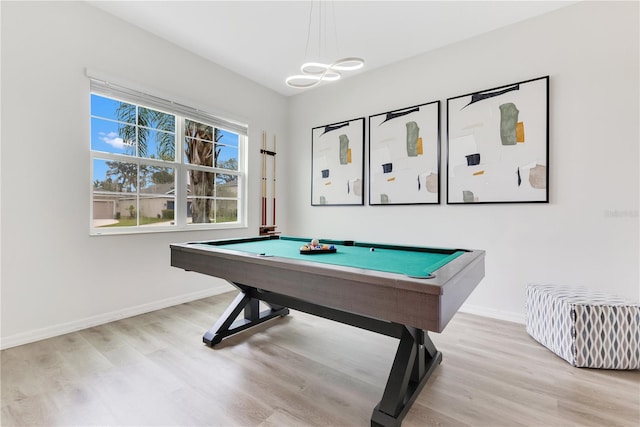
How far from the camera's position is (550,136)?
2654 mm

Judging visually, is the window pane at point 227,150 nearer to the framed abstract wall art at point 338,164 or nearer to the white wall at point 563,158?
the framed abstract wall art at point 338,164

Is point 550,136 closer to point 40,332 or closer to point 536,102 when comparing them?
point 536,102

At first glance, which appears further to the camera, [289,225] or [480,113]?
[289,225]

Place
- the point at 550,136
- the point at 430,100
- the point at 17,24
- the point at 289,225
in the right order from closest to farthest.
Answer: the point at 17,24
the point at 550,136
the point at 430,100
the point at 289,225

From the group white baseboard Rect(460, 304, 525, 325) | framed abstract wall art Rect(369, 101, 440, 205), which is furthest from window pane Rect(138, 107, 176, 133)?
white baseboard Rect(460, 304, 525, 325)

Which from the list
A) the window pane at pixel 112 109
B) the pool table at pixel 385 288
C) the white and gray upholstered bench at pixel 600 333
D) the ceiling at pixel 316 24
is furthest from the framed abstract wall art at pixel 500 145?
the window pane at pixel 112 109

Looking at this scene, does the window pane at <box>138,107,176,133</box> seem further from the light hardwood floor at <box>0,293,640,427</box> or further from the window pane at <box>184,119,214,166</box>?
the light hardwood floor at <box>0,293,640,427</box>

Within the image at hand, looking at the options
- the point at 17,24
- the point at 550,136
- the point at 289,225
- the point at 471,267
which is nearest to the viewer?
the point at 471,267

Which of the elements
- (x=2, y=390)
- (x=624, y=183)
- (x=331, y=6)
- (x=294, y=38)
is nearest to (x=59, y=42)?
(x=294, y=38)

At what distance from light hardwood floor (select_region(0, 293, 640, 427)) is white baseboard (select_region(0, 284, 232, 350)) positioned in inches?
3.5

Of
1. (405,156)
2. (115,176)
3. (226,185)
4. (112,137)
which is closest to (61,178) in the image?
(115,176)

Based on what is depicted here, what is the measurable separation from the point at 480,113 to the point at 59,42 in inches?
152

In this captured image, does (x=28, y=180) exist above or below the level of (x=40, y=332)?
above

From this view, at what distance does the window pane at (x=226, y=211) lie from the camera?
383 centimetres
